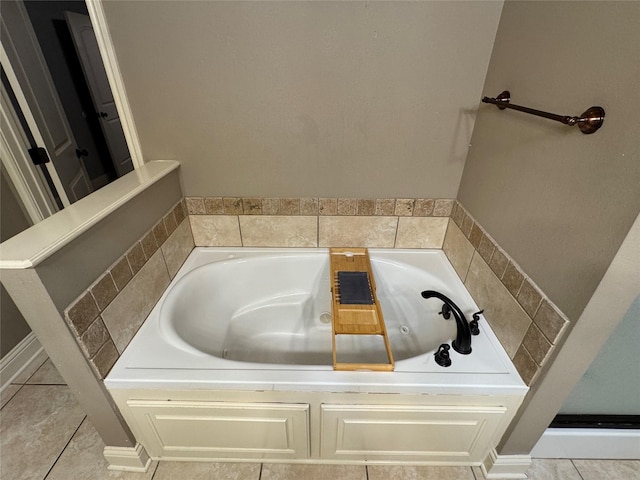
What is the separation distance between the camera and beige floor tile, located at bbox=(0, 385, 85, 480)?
121cm

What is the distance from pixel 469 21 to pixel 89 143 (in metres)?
3.00

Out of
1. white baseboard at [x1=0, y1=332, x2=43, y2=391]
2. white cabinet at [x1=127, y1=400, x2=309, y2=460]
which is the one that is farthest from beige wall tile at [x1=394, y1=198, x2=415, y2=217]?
white baseboard at [x1=0, y1=332, x2=43, y2=391]

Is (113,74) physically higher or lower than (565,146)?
higher

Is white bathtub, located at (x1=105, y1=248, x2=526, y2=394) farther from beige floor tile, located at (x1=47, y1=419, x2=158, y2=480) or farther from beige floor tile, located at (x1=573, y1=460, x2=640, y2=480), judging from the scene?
beige floor tile, located at (x1=573, y1=460, x2=640, y2=480)

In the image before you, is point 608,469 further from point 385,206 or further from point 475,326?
point 385,206

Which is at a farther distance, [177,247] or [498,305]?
[177,247]

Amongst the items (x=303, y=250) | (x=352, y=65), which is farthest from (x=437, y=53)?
(x=303, y=250)

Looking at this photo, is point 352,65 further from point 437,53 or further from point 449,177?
point 449,177

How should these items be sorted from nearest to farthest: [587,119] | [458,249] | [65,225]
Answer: [587,119] < [65,225] < [458,249]

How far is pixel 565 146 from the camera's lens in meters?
0.82

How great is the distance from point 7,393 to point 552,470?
2506 millimetres

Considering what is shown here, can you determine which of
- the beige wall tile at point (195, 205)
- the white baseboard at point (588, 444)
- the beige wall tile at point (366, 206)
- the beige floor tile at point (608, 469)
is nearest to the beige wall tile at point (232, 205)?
the beige wall tile at point (195, 205)

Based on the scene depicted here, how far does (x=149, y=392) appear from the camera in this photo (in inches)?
38.9

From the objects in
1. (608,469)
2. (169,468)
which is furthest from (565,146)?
(169,468)
